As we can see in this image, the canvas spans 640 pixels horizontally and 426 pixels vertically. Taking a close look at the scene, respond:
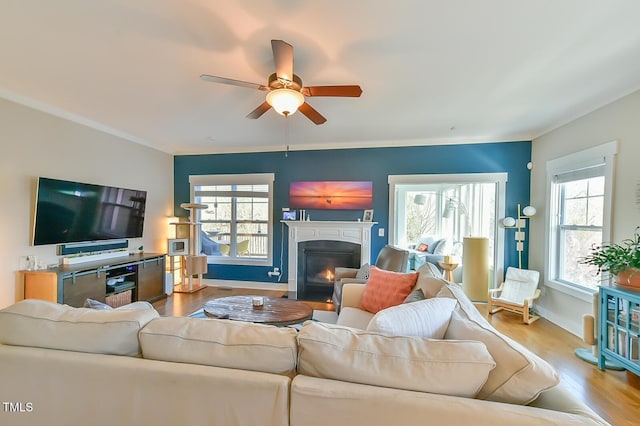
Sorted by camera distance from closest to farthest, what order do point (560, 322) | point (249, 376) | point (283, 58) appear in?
point (249, 376), point (283, 58), point (560, 322)

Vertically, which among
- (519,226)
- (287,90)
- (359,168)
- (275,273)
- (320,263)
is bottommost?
(275,273)

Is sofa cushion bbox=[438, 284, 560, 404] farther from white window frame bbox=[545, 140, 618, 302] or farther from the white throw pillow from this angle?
white window frame bbox=[545, 140, 618, 302]

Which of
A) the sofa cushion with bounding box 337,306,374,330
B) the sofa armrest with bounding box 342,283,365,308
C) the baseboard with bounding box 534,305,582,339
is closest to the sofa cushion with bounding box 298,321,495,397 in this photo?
the sofa cushion with bounding box 337,306,374,330

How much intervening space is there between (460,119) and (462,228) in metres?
3.61

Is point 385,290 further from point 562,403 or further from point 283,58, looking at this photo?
point 283,58

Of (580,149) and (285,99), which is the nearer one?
(285,99)

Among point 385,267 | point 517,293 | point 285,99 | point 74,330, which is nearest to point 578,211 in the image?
point 517,293

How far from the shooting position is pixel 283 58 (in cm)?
189

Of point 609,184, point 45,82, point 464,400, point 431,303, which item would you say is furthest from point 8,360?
point 609,184

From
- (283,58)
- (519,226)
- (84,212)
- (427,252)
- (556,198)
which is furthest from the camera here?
(427,252)

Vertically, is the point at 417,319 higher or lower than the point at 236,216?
lower

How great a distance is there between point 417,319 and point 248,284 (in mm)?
4255

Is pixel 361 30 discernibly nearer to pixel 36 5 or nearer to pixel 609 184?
pixel 36 5

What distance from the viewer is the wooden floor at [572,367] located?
6.63 feet
